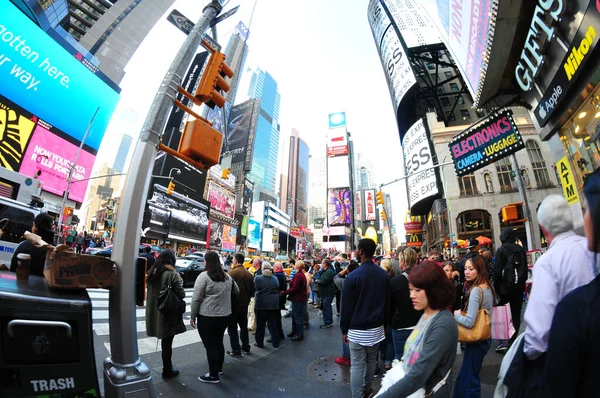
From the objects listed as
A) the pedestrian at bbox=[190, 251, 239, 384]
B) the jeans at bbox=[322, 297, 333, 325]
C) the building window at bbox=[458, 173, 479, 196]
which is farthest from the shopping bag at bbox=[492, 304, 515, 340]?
the building window at bbox=[458, 173, 479, 196]

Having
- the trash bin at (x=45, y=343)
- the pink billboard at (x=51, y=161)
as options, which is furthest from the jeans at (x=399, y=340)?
the pink billboard at (x=51, y=161)

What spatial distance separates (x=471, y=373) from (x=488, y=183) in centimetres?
2967

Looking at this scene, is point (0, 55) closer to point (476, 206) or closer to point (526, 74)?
point (526, 74)

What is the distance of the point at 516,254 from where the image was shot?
17.4ft

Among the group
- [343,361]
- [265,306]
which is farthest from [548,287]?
[265,306]

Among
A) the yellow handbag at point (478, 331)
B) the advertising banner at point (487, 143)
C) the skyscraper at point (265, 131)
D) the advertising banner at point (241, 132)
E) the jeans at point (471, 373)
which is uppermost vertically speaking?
the skyscraper at point (265, 131)

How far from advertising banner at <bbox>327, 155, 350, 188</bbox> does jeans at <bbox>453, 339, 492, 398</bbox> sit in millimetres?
59321

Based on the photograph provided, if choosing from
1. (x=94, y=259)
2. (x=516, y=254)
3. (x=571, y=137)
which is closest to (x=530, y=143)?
(x=571, y=137)

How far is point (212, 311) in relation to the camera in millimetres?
4641

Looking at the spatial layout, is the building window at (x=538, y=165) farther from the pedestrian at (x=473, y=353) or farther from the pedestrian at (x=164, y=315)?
the pedestrian at (x=164, y=315)

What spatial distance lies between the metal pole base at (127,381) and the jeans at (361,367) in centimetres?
230

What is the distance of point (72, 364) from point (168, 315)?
115 inches

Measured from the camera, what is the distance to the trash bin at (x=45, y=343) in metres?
1.58

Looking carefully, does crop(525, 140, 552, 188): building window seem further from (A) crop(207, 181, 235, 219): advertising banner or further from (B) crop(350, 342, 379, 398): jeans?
(A) crop(207, 181, 235, 219): advertising banner
